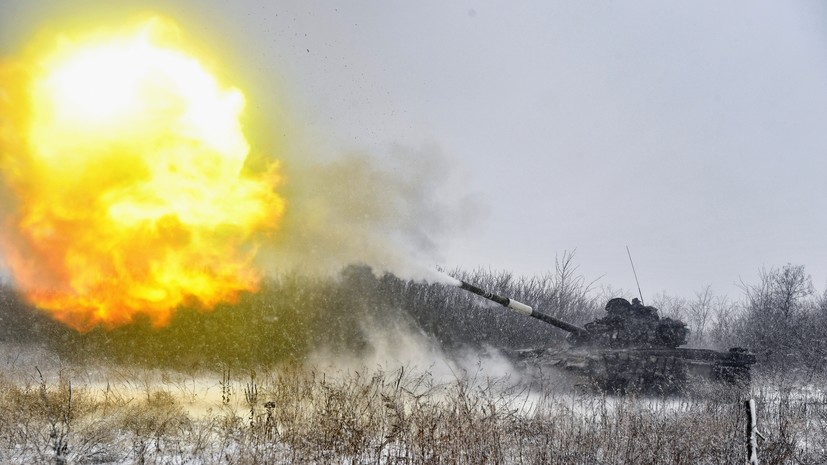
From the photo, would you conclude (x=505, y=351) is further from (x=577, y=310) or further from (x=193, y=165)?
(x=577, y=310)

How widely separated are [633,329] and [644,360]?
185 cm

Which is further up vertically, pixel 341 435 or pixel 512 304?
pixel 512 304

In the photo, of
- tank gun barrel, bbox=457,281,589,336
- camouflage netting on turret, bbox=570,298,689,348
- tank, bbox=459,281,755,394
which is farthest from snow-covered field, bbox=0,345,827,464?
camouflage netting on turret, bbox=570,298,689,348

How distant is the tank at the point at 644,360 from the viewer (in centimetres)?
1703

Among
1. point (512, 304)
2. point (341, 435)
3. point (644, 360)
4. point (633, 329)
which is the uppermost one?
point (512, 304)

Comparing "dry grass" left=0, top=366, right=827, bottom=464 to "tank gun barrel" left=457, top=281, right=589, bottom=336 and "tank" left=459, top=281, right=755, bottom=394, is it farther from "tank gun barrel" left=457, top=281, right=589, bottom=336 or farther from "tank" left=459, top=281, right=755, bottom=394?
"tank gun barrel" left=457, top=281, right=589, bottom=336

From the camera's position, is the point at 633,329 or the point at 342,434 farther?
the point at 633,329

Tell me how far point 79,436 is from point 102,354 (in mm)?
12771

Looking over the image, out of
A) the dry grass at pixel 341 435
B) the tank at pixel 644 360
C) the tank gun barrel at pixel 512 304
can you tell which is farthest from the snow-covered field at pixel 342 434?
the tank gun barrel at pixel 512 304

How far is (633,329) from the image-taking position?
18922mm

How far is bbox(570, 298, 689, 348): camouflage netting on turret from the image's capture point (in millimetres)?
18750

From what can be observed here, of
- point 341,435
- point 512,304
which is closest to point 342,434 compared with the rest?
point 341,435

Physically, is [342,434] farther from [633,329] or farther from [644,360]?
[633,329]

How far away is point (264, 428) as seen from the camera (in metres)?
8.73
